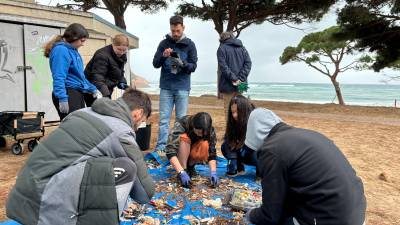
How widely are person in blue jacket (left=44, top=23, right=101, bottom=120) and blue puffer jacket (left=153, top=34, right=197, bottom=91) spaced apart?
112 cm

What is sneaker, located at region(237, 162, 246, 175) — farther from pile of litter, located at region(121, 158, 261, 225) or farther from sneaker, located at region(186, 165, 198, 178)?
sneaker, located at region(186, 165, 198, 178)

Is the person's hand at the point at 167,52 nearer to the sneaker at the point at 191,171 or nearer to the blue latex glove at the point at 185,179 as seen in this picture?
the sneaker at the point at 191,171

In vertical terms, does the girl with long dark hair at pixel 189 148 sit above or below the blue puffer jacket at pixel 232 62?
below

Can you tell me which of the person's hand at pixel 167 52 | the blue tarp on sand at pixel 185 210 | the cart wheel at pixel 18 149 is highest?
the person's hand at pixel 167 52

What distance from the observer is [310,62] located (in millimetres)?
20109

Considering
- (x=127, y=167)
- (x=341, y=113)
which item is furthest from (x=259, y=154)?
(x=341, y=113)

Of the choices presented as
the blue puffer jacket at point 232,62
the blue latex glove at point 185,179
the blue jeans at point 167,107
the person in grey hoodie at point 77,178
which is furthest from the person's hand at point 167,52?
the person in grey hoodie at point 77,178

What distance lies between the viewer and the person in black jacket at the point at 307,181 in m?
1.80

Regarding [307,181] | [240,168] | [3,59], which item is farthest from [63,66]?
[3,59]

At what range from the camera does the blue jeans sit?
4688 mm

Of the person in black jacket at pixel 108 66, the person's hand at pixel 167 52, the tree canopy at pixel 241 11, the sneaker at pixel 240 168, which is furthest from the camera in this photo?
the tree canopy at pixel 241 11

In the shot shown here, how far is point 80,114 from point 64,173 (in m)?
0.31

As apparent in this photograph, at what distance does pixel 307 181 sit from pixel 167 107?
3.07 meters

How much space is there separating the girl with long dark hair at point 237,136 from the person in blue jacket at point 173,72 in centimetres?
97
